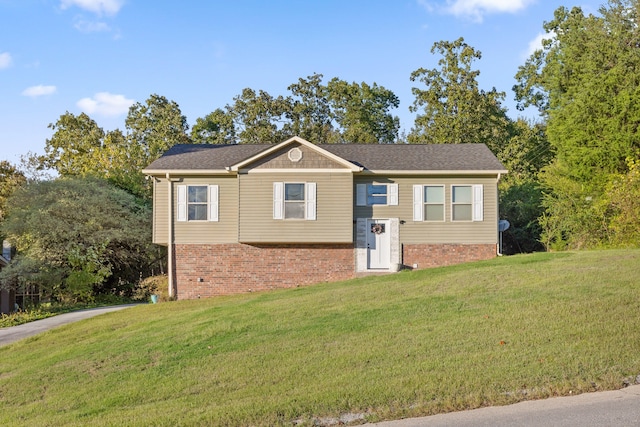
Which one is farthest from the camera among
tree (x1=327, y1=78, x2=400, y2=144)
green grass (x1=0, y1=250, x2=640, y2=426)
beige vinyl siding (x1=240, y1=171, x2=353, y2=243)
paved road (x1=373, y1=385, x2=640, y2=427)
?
tree (x1=327, y1=78, x2=400, y2=144)

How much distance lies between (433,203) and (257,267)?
5955 millimetres

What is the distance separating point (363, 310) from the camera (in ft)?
41.5

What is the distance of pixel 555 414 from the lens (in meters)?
6.73

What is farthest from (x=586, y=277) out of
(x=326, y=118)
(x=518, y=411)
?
(x=326, y=118)

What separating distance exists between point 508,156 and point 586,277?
21714mm

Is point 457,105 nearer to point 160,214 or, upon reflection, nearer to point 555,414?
point 160,214

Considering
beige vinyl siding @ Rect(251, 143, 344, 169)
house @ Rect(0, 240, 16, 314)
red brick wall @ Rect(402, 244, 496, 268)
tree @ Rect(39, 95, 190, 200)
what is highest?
tree @ Rect(39, 95, 190, 200)

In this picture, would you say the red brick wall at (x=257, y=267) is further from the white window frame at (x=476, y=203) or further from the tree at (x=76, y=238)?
the tree at (x=76, y=238)

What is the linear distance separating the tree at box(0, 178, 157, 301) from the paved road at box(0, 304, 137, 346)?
173 inches

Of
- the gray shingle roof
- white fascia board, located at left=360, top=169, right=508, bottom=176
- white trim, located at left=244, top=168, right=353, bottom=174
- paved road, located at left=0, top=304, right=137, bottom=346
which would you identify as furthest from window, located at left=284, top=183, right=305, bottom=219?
paved road, located at left=0, top=304, right=137, bottom=346

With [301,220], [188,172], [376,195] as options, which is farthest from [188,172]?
[376,195]

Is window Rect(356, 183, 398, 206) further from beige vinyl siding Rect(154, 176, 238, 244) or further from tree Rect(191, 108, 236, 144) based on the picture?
tree Rect(191, 108, 236, 144)

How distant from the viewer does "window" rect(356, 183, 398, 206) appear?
837 inches

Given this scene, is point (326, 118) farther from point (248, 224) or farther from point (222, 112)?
point (248, 224)
